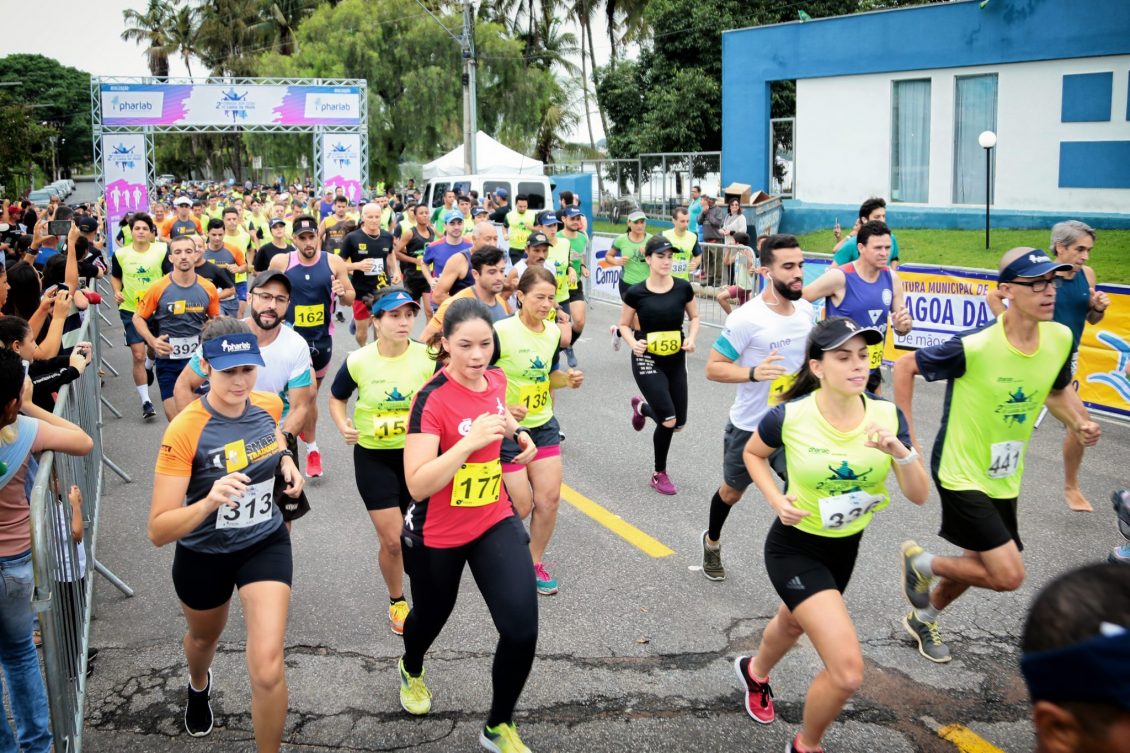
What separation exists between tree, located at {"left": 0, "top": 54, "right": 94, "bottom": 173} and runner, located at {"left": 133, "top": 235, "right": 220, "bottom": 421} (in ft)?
421

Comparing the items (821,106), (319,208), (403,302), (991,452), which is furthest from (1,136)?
(991,452)

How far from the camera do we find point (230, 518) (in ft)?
13.7

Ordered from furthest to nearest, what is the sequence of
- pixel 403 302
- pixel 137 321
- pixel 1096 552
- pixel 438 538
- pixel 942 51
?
1. pixel 942 51
2. pixel 137 321
3. pixel 1096 552
4. pixel 403 302
5. pixel 438 538

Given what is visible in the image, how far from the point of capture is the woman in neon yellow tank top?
5.80 meters

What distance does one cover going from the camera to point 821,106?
2492 cm

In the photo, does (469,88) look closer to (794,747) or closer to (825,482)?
(825,482)

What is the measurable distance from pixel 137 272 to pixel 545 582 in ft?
22.4

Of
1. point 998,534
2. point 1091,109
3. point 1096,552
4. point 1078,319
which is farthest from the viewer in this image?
point 1091,109

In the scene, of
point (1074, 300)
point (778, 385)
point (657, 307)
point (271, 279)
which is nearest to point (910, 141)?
point (1074, 300)

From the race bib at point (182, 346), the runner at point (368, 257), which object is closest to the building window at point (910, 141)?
the runner at point (368, 257)

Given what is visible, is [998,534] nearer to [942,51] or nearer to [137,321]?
[137,321]

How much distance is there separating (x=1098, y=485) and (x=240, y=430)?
22.1ft

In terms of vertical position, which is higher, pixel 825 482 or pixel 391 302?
pixel 391 302

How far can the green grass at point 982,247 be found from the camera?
18.8m
